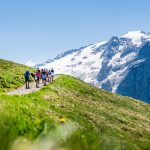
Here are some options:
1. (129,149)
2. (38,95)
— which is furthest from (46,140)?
(38,95)

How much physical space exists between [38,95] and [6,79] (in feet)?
59.9

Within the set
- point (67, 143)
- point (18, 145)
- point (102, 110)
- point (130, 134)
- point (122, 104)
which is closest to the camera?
point (18, 145)

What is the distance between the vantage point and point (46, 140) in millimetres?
4301

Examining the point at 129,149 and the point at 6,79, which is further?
the point at 6,79

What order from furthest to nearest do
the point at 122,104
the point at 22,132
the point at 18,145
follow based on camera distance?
the point at 122,104
the point at 22,132
the point at 18,145

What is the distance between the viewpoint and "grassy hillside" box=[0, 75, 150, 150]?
14.6ft

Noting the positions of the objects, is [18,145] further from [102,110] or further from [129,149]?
[102,110]

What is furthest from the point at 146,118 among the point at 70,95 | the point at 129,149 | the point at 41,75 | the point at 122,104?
the point at 129,149

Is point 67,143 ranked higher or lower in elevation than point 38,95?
higher

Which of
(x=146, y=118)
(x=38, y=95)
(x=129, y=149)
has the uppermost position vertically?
(x=129, y=149)

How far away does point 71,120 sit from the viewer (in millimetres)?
5621

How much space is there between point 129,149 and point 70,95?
57.3 meters

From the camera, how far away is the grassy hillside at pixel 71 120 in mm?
4457

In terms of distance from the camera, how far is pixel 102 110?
2318 inches
